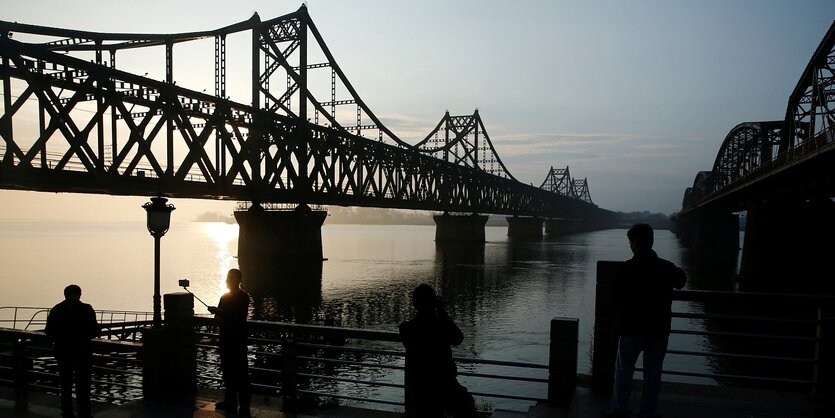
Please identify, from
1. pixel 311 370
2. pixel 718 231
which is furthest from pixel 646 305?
pixel 718 231

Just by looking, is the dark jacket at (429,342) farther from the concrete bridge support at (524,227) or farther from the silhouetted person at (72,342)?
the concrete bridge support at (524,227)

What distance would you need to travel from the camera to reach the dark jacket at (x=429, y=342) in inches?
241

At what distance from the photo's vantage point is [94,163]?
42.1 meters

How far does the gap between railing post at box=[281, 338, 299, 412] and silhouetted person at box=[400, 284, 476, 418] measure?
2.83 meters

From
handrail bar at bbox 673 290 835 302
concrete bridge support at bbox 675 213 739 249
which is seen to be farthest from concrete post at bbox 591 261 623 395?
concrete bridge support at bbox 675 213 739 249

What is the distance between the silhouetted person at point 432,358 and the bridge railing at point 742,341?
2897mm

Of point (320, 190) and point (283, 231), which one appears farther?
point (320, 190)

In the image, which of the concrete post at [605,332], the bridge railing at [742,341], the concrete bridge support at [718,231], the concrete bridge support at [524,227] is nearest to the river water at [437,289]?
the bridge railing at [742,341]

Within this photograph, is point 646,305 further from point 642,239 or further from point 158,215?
point 158,215

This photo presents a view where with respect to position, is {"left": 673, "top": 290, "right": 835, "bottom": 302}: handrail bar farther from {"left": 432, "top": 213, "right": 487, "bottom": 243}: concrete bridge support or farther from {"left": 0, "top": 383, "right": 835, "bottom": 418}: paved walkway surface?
{"left": 432, "top": 213, "right": 487, "bottom": 243}: concrete bridge support

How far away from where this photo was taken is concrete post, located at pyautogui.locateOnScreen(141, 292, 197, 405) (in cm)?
954

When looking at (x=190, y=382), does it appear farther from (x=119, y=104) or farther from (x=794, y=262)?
(x=794, y=262)

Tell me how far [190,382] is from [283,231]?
6121 cm

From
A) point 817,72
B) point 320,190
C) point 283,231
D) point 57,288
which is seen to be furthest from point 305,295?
point 817,72
